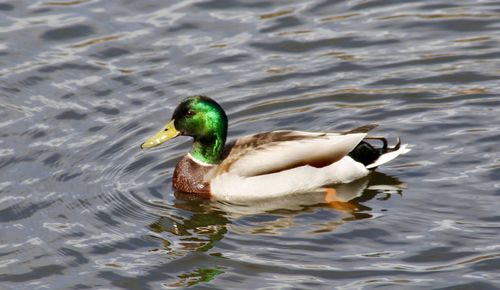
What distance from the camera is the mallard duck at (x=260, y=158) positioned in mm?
11859

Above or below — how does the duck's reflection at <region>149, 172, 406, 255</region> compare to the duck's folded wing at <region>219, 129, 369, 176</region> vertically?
below

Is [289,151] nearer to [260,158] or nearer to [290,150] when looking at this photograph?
[290,150]

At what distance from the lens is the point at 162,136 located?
12.1m

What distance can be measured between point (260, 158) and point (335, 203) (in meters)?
0.83

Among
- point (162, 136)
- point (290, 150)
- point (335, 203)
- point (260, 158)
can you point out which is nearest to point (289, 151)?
point (290, 150)

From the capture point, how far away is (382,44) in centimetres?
1467

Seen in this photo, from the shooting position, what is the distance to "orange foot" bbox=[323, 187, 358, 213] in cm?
1153

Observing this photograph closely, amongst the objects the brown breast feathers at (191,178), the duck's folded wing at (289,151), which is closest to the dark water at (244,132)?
the brown breast feathers at (191,178)

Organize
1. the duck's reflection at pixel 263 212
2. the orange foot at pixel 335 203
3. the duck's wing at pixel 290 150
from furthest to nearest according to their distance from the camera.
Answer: the duck's wing at pixel 290 150 < the orange foot at pixel 335 203 < the duck's reflection at pixel 263 212

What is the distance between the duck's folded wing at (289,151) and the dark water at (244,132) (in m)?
0.37

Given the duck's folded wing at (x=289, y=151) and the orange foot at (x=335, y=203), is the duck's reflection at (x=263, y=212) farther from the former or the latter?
the duck's folded wing at (x=289, y=151)

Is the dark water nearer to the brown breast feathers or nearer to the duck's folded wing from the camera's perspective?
the brown breast feathers

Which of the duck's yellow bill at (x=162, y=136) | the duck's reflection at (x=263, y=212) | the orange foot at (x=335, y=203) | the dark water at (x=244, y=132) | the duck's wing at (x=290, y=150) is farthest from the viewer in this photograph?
the duck's yellow bill at (x=162, y=136)

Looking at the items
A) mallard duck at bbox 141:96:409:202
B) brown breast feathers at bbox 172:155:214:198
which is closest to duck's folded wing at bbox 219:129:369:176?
mallard duck at bbox 141:96:409:202
